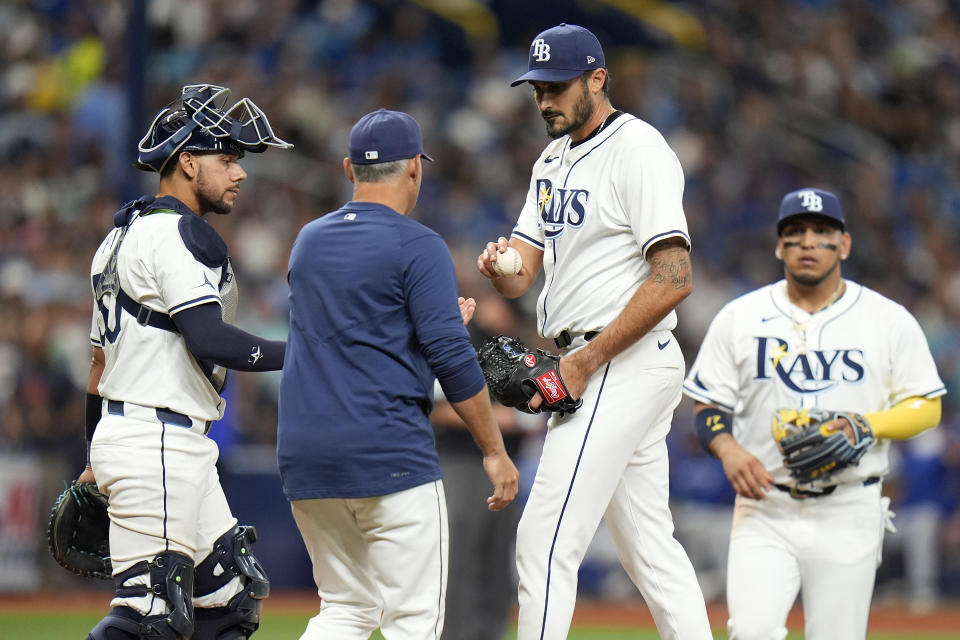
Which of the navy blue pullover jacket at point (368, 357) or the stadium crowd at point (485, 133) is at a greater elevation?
the stadium crowd at point (485, 133)

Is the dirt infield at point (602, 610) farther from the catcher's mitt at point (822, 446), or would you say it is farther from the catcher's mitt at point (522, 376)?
the catcher's mitt at point (522, 376)

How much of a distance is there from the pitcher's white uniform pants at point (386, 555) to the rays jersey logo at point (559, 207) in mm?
1099

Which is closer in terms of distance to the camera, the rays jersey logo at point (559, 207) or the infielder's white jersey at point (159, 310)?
the infielder's white jersey at point (159, 310)

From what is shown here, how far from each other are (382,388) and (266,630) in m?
5.32

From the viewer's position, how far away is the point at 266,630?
9.07 metres

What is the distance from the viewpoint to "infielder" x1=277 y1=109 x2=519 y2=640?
13.9 feet

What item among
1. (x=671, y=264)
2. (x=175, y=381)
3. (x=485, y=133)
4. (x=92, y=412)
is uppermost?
(x=485, y=133)

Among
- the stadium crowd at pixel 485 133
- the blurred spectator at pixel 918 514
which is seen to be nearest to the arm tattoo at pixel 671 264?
the stadium crowd at pixel 485 133

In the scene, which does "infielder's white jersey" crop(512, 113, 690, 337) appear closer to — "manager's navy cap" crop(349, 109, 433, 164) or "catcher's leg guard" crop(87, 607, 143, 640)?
"manager's navy cap" crop(349, 109, 433, 164)

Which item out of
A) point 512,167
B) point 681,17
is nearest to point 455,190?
point 512,167

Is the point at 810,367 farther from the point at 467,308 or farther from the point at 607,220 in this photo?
the point at 467,308

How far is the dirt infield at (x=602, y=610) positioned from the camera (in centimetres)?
1003

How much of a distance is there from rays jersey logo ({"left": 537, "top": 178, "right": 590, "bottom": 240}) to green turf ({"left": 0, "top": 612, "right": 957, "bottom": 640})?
14.8 feet

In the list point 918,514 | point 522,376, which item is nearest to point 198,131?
point 522,376
